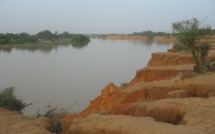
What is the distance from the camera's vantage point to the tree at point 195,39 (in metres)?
11.4

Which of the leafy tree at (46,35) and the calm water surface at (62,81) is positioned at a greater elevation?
the leafy tree at (46,35)

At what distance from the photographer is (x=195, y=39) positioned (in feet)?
37.9

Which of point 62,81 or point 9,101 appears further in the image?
point 62,81

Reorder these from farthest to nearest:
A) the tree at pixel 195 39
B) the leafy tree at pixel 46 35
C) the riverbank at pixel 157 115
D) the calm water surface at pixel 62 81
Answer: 1. the leafy tree at pixel 46 35
2. the calm water surface at pixel 62 81
3. the tree at pixel 195 39
4. the riverbank at pixel 157 115

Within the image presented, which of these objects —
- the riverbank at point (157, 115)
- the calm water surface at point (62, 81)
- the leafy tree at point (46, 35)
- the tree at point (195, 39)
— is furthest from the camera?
the leafy tree at point (46, 35)

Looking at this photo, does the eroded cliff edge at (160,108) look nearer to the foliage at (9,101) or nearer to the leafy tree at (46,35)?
the foliage at (9,101)

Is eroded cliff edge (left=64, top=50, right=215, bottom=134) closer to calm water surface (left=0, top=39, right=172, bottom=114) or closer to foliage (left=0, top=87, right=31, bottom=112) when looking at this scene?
foliage (left=0, top=87, right=31, bottom=112)

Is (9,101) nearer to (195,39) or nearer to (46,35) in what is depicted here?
(195,39)

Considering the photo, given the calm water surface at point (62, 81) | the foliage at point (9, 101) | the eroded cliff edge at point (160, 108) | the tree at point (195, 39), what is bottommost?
the calm water surface at point (62, 81)

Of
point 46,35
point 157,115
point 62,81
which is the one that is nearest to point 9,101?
point 157,115

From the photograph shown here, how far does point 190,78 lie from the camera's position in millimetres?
10789

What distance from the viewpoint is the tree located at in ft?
37.5

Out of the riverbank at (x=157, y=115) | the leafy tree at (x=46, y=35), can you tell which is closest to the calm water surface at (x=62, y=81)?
the riverbank at (x=157, y=115)

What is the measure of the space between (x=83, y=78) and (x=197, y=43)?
1468 cm
